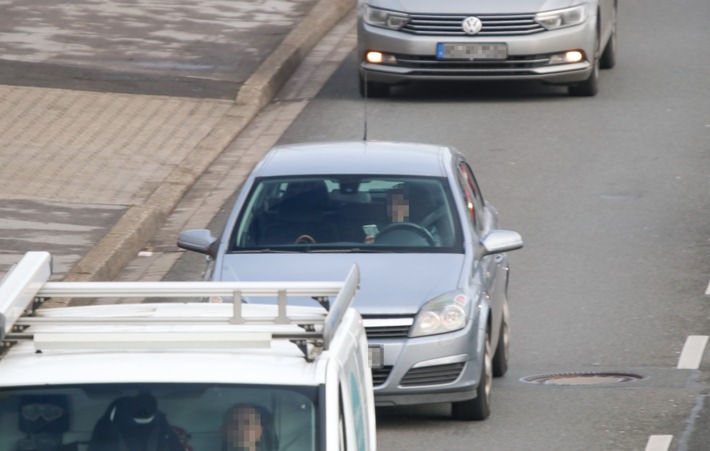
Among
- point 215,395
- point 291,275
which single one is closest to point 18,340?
point 215,395

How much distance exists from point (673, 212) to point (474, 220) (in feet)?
15.7

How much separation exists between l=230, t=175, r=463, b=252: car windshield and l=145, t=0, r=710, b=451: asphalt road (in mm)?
1078

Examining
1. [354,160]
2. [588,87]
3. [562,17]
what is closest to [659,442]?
[354,160]

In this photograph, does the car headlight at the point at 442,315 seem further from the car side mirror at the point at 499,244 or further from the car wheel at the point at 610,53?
the car wheel at the point at 610,53

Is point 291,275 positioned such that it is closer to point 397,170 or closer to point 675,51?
point 397,170

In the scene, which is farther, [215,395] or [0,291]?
[0,291]

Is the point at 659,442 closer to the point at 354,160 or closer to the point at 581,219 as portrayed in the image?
the point at 354,160

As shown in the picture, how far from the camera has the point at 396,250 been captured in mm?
11055

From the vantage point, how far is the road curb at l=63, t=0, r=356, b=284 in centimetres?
1428

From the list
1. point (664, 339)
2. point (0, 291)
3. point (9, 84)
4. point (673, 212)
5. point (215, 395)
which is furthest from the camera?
point (9, 84)

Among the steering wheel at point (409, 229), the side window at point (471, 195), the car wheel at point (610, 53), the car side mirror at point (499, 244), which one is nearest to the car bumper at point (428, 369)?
the car side mirror at point (499, 244)

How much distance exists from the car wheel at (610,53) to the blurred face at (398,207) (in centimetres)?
1062

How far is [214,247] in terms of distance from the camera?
11109 mm

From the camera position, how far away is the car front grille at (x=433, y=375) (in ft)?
33.9
